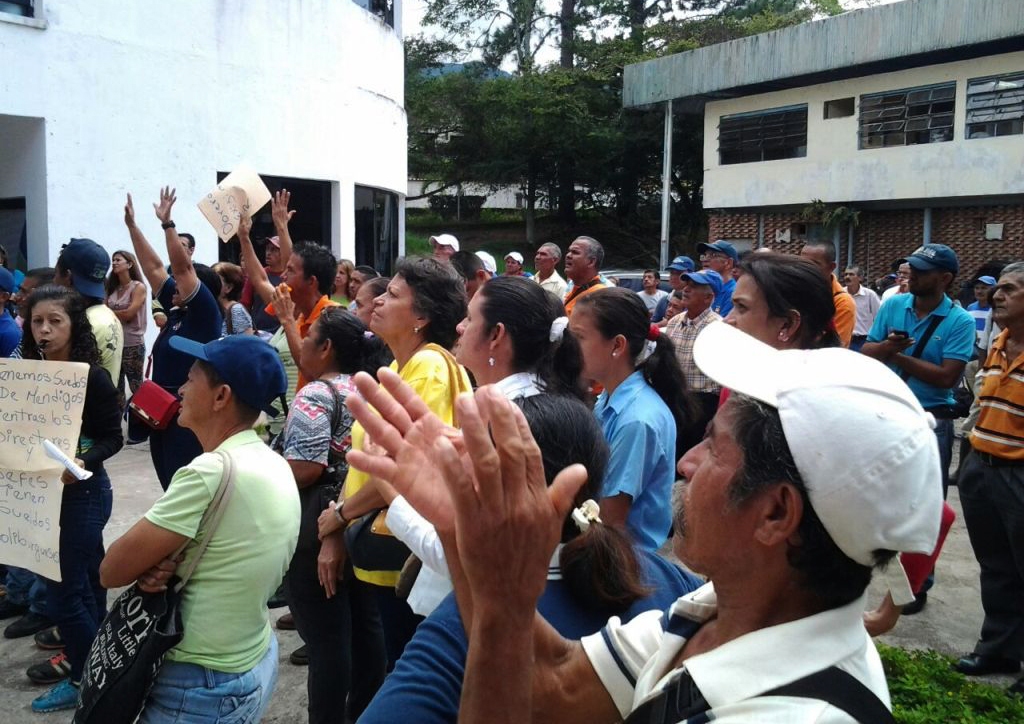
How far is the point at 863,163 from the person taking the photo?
888 inches

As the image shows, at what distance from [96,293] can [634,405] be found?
3.26m

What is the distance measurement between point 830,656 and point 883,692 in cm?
12

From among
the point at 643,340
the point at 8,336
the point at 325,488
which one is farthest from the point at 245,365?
the point at 8,336

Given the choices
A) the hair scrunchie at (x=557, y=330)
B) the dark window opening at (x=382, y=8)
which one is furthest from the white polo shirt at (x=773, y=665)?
the dark window opening at (x=382, y=8)

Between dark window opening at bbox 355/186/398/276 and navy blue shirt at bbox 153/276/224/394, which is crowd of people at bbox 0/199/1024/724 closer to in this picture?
navy blue shirt at bbox 153/276/224/394

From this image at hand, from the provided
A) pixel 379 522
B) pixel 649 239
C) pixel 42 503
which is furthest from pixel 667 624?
pixel 649 239

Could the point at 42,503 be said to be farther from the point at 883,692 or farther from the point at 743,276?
the point at 883,692

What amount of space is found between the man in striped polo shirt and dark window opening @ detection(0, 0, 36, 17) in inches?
368

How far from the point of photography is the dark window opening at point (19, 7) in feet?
29.3

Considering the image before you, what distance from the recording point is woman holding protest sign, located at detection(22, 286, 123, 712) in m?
3.69

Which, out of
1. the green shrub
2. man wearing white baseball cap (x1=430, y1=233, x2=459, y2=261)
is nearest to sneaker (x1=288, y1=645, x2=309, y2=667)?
the green shrub

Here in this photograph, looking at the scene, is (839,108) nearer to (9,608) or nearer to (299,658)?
(299,658)

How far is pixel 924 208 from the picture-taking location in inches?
859

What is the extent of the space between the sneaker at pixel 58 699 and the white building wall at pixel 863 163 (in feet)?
69.2
